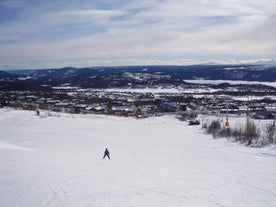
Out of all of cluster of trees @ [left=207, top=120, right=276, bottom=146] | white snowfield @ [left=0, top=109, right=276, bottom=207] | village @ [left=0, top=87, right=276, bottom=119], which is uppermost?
white snowfield @ [left=0, top=109, right=276, bottom=207]

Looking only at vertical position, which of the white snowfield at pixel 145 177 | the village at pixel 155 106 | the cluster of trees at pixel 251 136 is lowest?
the village at pixel 155 106

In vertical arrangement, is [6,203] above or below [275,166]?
above

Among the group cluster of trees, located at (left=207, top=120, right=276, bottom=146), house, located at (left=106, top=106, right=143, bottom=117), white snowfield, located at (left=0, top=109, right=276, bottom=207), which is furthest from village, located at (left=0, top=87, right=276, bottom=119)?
white snowfield, located at (left=0, top=109, right=276, bottom=207)

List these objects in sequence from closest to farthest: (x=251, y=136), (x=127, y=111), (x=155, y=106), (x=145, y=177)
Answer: (x=145, y=177) → (x=251, y=136) → (x=127, y=111) → (x=155, y=106)

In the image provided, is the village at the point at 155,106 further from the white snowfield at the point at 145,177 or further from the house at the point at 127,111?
the white snowfield at the point at 145,177

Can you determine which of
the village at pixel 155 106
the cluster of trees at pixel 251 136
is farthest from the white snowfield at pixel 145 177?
the village at pixel 155 106

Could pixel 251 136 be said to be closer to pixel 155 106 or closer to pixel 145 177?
pixel 145 177

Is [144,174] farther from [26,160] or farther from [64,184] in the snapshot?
[26,160]

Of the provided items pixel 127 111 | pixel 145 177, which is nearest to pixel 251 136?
pixel 145 177

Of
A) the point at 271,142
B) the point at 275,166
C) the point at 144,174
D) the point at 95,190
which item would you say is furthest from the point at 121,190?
the point at 271,142

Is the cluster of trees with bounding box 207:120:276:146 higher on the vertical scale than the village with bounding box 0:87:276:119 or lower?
higher

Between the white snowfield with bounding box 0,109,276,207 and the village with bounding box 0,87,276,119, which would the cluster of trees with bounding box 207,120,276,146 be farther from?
the village with bounding box 0,87,276,119
